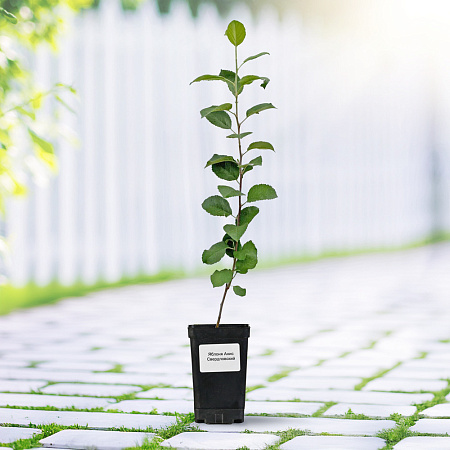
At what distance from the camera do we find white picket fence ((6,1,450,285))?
7.92 meters

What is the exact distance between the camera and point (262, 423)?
260cm

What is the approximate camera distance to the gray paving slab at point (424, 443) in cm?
225

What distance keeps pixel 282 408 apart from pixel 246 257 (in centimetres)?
57

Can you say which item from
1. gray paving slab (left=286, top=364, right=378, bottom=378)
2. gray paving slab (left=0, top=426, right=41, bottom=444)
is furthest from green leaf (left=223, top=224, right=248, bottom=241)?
gray paving slab (left=286, top=364, right=378, bottom=378)

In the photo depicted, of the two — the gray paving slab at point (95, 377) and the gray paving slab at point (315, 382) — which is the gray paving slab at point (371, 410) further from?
the gray paving slab at point (95, 377)

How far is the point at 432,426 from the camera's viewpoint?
2535mm

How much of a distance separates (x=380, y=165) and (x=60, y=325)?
35.3 ft

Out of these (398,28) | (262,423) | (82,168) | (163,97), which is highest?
(398,28)

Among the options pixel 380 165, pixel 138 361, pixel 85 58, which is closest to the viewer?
pixel 138 361

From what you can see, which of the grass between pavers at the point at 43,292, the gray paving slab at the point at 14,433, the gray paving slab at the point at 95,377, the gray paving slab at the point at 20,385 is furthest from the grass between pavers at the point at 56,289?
the gray paving slab at the point at 14,433

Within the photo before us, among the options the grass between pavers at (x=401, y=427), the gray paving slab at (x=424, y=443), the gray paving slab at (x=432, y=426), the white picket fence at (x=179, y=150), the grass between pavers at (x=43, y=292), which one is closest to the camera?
the gray paving slab at (x=424, y=443)

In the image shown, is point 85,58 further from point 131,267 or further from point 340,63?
point 340,63

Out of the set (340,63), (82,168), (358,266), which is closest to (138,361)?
(82,168)

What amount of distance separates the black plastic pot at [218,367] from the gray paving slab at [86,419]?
13 centimetres
